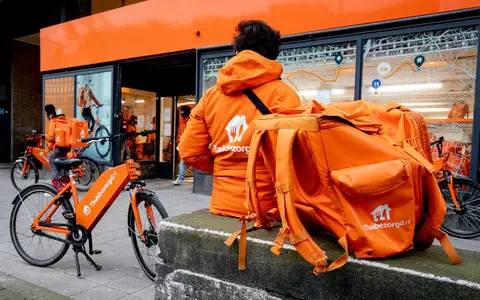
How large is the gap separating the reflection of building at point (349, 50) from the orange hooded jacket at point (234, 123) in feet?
15.0

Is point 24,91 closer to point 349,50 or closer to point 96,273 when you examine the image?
point 349,50

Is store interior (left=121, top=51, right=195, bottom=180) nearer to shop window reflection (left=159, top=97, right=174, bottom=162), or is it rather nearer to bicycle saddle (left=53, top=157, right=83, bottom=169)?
shop window reflection (left=159, top=97, right=174, bottom=162)

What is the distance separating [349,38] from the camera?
6.56 metres

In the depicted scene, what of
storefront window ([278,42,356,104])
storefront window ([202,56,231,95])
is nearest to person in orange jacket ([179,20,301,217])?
storefront window ([278,42,356,104])

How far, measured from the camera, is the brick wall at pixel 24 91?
15.3 m

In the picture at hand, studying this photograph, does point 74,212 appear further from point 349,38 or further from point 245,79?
point 349,38

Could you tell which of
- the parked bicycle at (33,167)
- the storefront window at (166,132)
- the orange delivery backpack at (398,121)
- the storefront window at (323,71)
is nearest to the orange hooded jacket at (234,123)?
the orange delivery backpack at (398,121)

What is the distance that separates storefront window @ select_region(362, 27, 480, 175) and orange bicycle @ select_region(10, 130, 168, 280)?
13.7 ft

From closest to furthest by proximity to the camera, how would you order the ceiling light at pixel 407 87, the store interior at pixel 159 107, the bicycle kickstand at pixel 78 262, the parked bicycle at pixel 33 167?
the bicycle kickstand at pixel 78 262
the ceiling light at pixel 407 87
the parked bicycle at pixel 33 167
the store interior at pixel 159 107

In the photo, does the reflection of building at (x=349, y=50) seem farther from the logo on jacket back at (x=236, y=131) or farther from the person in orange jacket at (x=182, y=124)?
the logo on jacket back at (x=236, y=131)

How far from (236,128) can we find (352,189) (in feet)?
3.04

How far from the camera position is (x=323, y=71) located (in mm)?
7020

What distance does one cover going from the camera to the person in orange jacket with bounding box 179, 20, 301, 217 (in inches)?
86.6

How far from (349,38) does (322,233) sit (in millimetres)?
5386
